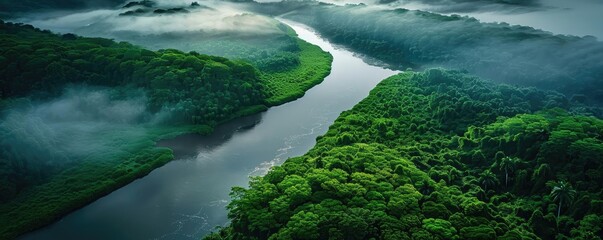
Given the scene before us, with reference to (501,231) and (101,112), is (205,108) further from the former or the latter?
(501,231)

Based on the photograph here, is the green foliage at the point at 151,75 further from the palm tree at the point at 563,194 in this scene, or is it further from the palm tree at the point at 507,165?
the palm tree at the point at 563,194

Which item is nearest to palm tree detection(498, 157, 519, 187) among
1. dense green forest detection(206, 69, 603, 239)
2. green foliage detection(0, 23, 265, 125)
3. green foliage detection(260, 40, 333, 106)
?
dense green forest detection(206, 69, 603, 239)

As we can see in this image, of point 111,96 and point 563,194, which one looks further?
point 111,96

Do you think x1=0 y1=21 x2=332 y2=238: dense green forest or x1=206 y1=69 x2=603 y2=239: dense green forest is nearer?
x1=206 y1=69 x2=603 y2=239: dense green forest

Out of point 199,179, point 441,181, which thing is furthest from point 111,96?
point 441,181

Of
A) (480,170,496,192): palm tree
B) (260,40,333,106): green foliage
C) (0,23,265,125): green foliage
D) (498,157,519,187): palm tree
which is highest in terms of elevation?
(0,23,265,125): green foliage

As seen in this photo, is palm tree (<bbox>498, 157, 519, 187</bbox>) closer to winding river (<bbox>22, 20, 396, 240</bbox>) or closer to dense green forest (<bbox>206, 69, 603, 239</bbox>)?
dense green forest (<bbox>206, 69, 603, 239</bbox>)

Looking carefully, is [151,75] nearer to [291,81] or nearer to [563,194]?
[291,81]
